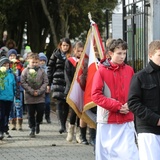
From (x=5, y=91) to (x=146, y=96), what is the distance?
575 cm

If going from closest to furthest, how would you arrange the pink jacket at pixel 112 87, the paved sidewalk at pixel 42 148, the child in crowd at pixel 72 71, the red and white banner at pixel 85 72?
the pink jacket at pixel 112 87, the red and white banner at pixel 85 72, the paved sidewalk at pixel 42 148, the child in crowd at pixel 72 71

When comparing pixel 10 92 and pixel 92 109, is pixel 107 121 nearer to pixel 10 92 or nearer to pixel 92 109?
pixel 92 109

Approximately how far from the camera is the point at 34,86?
1174cm

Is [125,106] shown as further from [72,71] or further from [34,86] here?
[34,86]

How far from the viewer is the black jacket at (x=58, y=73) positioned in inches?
464

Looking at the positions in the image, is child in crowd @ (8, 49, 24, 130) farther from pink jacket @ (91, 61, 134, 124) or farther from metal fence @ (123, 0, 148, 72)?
pink jacket @ (91, 61, 134, 124)

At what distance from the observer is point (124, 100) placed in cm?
704

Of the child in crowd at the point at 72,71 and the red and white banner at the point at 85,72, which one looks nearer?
the red and white banner at the point at 85,72

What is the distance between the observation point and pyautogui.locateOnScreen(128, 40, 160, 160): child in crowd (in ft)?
19.0

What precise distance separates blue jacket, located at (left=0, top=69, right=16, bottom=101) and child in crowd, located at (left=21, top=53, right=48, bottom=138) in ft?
0.96

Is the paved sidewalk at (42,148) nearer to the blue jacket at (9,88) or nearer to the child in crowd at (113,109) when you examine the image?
the blue jacket at (9,88)

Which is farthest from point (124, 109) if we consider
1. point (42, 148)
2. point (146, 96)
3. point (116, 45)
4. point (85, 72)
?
point (42, 148)

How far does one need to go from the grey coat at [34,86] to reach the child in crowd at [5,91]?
276 mm

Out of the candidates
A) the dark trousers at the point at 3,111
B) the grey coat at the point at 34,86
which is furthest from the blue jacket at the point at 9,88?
the grey coat at the point at 34,86
